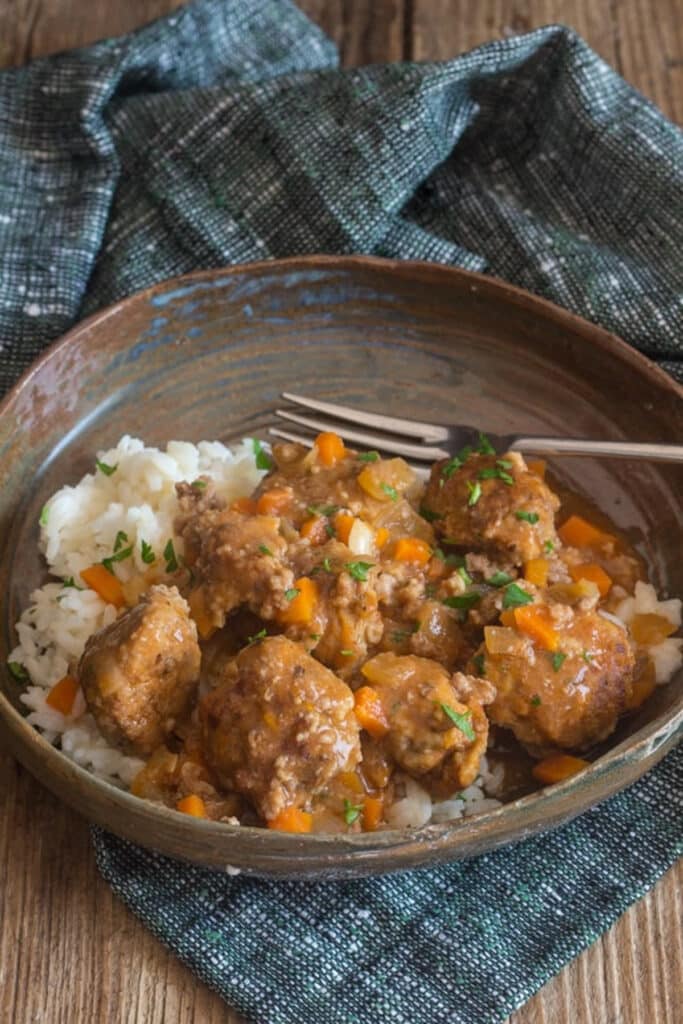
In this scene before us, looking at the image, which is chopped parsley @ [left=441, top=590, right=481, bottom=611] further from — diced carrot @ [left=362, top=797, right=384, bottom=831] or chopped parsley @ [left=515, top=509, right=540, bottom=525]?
diced carrot @ [left=362, top=797, right=384, bottom=831]

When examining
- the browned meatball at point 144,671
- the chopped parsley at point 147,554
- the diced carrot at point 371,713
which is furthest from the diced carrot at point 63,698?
the diced carrot at point 371,713

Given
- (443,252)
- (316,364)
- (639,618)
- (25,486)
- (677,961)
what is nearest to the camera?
(677,961)

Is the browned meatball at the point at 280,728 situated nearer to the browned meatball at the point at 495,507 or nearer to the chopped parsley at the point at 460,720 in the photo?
the chopped parsley at the point at 460,720

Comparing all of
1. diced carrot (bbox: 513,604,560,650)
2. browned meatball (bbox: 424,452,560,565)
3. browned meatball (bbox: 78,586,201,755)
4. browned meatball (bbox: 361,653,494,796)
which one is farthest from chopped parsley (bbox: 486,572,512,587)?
browned meatball (bbox: 78,586,201,755)

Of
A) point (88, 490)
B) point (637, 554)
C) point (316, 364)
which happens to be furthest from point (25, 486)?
point (637, 554)

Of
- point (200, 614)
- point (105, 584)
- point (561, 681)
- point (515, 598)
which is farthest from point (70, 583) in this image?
point (561, 681)

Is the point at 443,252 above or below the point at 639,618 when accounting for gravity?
above

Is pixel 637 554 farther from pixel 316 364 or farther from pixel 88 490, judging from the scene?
pixel 88 490
